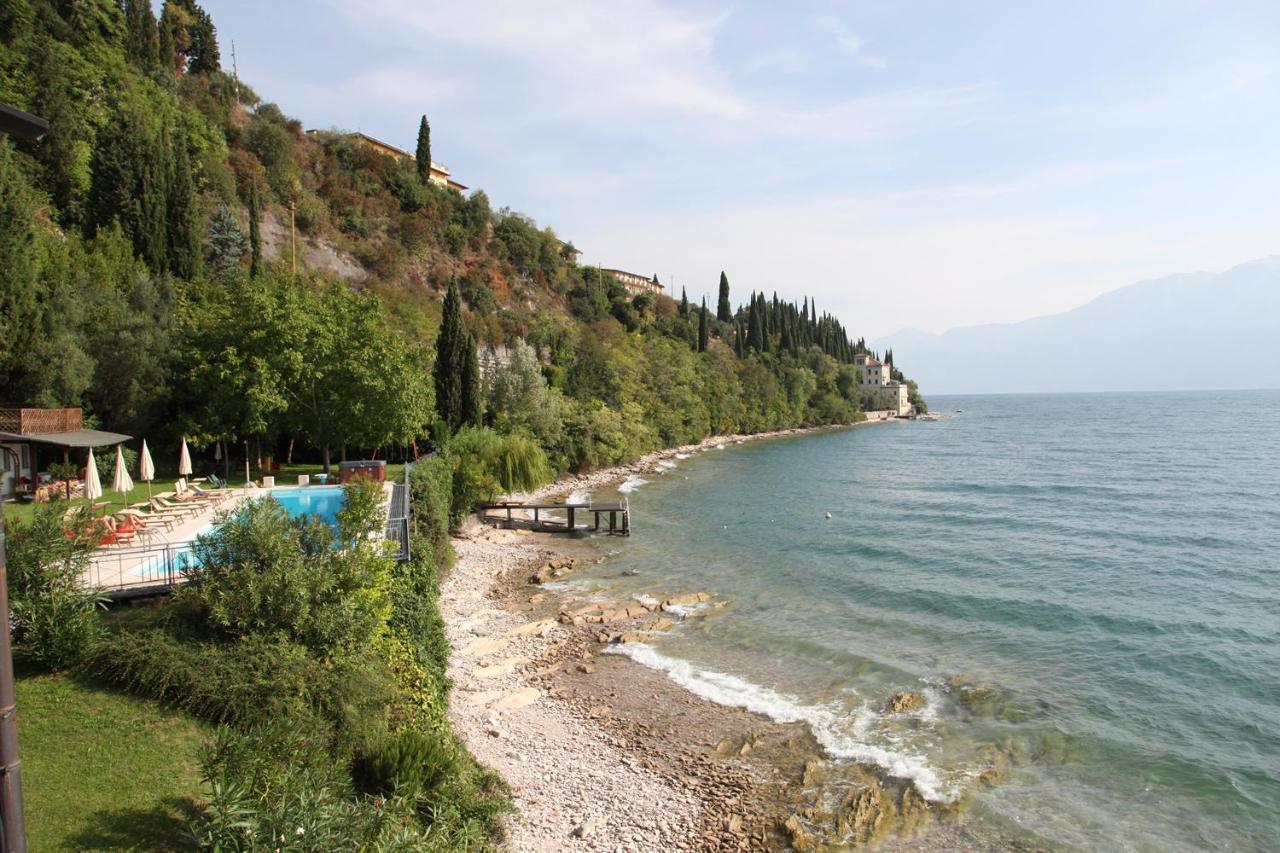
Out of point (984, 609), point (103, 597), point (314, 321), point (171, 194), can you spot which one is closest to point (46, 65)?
point (171, 194)

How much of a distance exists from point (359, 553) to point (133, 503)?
47.0 feet

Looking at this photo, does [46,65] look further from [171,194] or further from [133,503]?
[133,503]

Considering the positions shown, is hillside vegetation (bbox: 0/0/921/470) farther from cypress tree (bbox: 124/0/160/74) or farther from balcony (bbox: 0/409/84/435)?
balcony (bbox: 0/409/84/435)

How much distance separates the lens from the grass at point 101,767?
8180 millimetres

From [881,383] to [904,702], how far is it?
13843 centimetres

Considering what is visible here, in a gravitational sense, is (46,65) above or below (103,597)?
above

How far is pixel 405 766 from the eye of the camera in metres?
10.4

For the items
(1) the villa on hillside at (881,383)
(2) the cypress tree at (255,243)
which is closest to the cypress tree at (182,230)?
(2) the cypress tree at (255,243)

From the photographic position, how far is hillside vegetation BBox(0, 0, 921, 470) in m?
28.4

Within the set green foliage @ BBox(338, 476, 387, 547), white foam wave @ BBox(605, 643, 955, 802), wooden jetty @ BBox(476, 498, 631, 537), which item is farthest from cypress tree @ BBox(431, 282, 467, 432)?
green foliage @ BBox(338, 476, 387, 547)

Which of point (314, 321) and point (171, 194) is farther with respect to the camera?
point (171, 194)

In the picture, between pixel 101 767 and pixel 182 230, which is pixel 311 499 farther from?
pixel 182 230

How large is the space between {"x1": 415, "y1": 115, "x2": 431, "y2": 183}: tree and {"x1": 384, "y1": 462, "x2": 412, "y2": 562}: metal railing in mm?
61320

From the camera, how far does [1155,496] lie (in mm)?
45625
